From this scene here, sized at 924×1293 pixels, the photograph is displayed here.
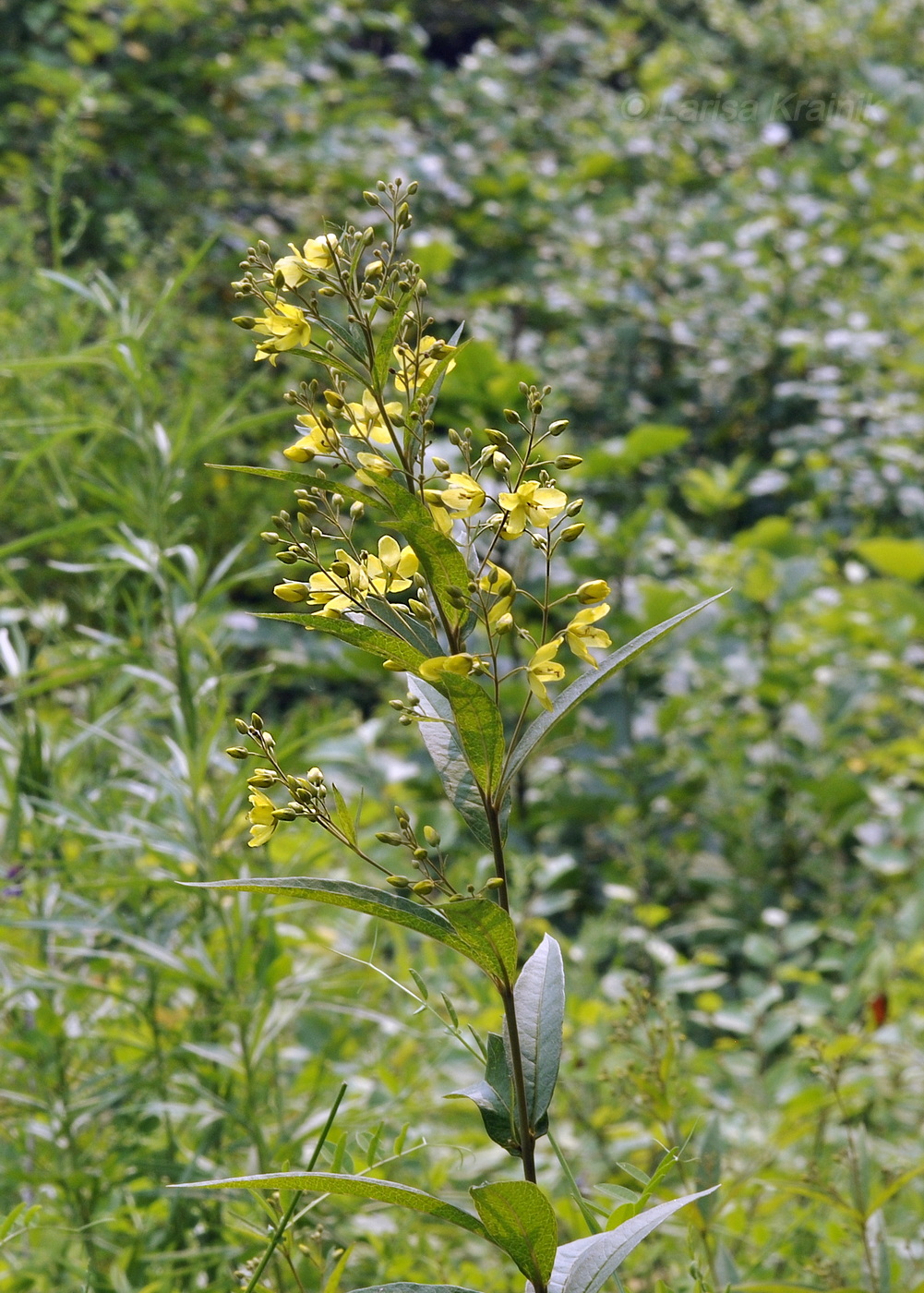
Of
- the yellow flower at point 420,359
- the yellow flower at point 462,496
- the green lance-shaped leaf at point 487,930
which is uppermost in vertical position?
the yellow flower at point 420,359

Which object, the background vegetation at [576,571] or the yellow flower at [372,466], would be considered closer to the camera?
the yellow flower at [372,466]

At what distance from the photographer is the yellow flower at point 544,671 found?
0.47m

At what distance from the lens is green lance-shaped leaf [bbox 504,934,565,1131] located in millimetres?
486

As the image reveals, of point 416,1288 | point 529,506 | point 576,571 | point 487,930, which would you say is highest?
point 529,506

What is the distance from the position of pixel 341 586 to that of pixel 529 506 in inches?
3.3

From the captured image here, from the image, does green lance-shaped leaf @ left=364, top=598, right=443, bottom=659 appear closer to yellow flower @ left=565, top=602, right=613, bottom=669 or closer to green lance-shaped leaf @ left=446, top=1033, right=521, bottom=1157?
yellow flower @ left=565, top=602, right=613, bottom=669

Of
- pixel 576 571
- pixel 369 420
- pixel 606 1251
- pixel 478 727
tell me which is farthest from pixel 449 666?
pixel 576 571

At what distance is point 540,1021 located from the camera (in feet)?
1.68

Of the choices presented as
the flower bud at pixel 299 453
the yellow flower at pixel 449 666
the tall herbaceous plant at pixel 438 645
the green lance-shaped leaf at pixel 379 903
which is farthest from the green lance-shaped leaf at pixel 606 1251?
the flower bud at pixel 299 453

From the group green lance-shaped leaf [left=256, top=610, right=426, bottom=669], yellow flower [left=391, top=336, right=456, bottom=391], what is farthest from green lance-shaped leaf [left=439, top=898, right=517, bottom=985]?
yellow flower [left=391, top=336, right=456, bottom=391]

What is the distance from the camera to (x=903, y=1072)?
1388 mm

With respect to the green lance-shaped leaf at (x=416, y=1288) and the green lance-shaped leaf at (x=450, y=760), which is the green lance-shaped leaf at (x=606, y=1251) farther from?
the green lance-shaped leaf at (x=450, y=760)

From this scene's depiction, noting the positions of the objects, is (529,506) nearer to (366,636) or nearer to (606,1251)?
(366,636)

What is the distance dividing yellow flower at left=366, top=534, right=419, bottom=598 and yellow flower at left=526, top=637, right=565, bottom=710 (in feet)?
0.21
